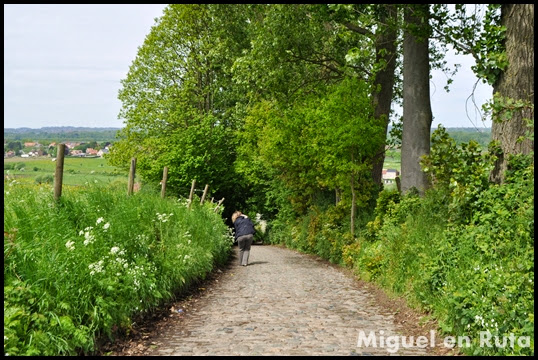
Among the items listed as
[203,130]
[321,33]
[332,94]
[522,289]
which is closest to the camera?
[522,289]

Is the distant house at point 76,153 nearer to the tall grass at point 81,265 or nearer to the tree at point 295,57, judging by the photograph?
the tall grass at point 81,265

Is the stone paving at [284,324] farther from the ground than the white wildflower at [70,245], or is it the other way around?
the white wildflower at [70,245]

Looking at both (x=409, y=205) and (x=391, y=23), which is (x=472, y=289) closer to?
(x=409, y=205)

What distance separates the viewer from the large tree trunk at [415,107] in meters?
16.3

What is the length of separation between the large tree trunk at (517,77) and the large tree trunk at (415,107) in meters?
4.55

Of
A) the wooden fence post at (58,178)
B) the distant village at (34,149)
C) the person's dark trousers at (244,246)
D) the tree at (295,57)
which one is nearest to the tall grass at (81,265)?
the wooden fence post at (58,178)

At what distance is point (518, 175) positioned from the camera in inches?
419

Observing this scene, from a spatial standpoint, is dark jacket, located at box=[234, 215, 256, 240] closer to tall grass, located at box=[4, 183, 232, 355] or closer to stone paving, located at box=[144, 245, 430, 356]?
stone paving, located at box=[144, 245, 430, 356]

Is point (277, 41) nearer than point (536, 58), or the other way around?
point (536, 58)

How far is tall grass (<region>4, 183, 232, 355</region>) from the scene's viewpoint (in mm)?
6977

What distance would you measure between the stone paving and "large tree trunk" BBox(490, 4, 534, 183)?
376cm

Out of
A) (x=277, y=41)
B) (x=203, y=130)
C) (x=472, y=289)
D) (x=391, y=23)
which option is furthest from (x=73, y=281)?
(x=203, y=130)

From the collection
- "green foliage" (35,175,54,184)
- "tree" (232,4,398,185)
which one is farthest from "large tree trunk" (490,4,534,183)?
"tree" (232,4,398,185)

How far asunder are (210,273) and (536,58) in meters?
9.54
